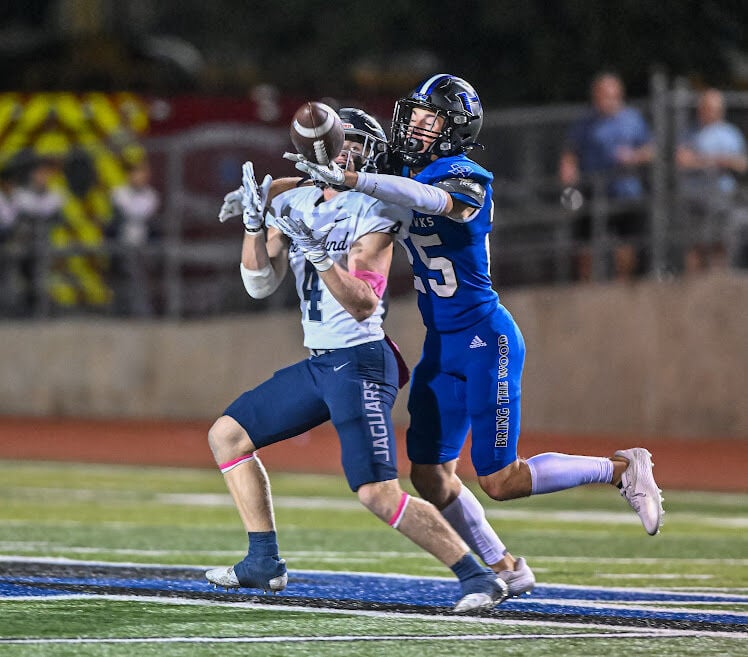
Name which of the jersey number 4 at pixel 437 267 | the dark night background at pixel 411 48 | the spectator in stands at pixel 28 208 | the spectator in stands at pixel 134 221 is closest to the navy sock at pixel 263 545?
the jersey number 4 at pixel 437 267

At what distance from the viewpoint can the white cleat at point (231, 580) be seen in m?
7.59

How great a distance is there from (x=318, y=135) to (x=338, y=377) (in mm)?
1043

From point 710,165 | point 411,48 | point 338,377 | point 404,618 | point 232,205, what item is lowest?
point 404,618

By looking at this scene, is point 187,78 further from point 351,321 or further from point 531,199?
point 351,321

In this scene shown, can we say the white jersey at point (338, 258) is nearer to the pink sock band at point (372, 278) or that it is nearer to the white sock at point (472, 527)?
the pink sock band at point (372, 278)

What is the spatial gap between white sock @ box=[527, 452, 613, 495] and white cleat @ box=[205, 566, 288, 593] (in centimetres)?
114

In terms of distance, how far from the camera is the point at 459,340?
7652 millimetres

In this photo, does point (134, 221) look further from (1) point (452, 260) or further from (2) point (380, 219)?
(2) point (380, 219)

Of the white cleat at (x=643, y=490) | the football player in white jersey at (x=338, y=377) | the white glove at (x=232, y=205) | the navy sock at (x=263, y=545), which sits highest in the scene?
the white glove at (x=232, y=205)

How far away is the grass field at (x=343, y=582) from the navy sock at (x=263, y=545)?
0.69 ft

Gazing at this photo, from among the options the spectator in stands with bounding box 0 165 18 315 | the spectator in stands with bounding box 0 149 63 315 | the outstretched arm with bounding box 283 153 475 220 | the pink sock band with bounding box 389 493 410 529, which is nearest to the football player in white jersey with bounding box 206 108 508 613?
the pink sock band with bounding box 389 493 410 529

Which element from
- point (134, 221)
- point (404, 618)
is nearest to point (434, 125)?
point (404, 618)

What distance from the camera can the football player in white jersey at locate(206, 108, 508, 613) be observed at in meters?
7.29

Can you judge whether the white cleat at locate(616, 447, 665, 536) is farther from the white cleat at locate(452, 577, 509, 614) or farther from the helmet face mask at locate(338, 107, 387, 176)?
the helmet face mask at locate(338, 107, 387, 176)
